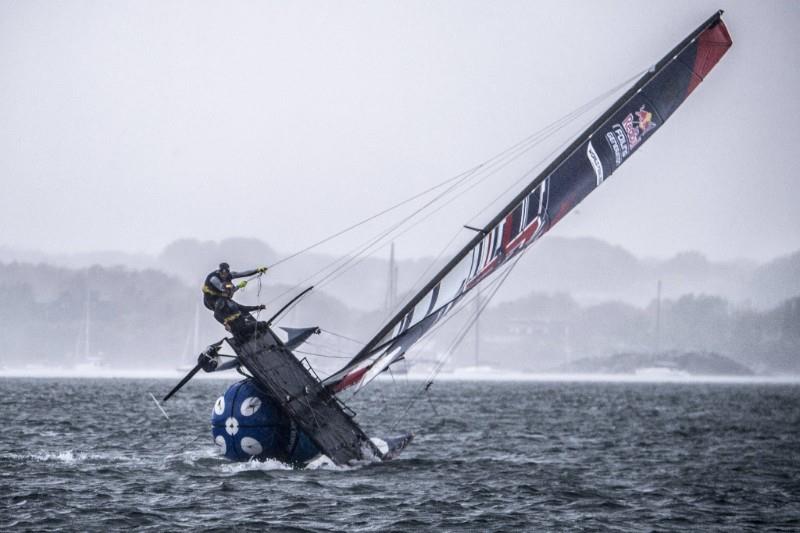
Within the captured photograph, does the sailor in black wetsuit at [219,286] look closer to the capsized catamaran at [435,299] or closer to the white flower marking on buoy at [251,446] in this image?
the capsized catamaran at [435,299]

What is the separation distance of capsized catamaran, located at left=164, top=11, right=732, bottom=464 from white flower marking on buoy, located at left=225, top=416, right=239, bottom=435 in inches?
0.8

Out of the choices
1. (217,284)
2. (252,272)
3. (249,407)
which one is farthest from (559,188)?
(249,407)

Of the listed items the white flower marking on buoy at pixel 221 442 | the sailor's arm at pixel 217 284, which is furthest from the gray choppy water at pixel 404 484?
the sailor's arm at pixel 217 284

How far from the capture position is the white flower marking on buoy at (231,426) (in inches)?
791

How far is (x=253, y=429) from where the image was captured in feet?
65.9

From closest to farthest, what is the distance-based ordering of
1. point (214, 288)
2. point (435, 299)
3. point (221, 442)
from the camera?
point (435, 299) → point (214, 288) → point (221, 442)

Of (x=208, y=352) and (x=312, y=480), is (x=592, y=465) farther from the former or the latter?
(x=208, y=352)

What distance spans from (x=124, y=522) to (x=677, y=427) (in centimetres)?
3259

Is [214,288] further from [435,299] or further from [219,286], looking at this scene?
[435,299]

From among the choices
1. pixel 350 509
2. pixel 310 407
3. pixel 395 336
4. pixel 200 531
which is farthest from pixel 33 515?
pixel 395 336

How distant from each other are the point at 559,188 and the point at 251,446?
793 centimetres

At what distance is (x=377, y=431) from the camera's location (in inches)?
1297

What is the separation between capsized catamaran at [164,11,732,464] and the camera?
1994 centimetres

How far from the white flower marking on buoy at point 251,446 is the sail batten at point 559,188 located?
1913mm
